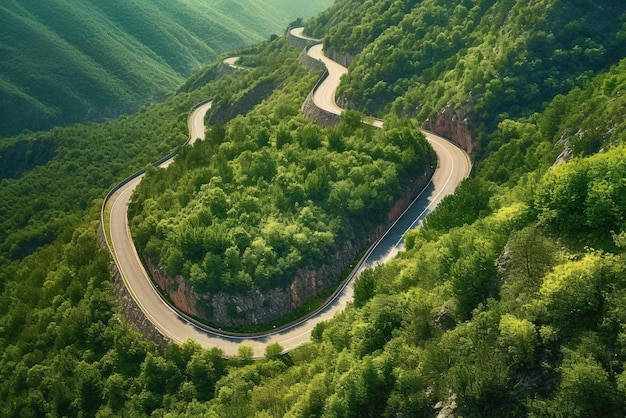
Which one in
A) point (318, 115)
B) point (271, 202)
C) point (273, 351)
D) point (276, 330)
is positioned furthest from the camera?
point (318, 115)

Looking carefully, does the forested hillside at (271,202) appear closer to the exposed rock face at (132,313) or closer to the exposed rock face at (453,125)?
the exposed rock face at (132,313)

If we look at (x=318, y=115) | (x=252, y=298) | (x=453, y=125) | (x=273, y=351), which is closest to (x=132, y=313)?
(x=252, y=298)

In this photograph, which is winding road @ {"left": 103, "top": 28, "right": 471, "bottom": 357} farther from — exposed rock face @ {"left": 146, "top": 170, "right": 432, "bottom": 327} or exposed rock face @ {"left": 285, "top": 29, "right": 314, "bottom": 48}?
exposed rock face @ {"left": 285, "top": 29, "right": 314, "bottom": 48}

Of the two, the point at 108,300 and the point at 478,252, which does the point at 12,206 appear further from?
the point at 478,252

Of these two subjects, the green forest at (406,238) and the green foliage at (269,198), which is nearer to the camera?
the green forest at (406,238)

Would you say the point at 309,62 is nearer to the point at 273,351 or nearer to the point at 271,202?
the point at 271,202

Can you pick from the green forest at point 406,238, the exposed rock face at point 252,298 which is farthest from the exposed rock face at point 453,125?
the exposed rock face at point 252,298

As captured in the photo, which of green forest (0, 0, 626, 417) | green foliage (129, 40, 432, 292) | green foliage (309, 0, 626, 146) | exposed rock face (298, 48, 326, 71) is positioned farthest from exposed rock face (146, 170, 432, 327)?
exposed rock face (298, 48, 326, 71)
